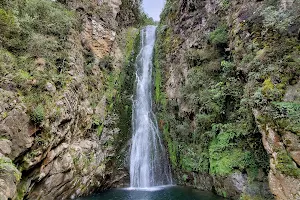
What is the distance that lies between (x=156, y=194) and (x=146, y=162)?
A: 351cm

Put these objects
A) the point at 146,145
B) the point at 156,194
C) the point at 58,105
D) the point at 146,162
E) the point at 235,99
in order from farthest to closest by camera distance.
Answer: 1. the point at 146,145
2. the point at 146,162
3. the point at 156,194
4. the point at 235,99
5. the point at 58,105

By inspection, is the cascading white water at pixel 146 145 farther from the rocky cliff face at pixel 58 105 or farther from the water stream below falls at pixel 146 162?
the rocky cliff face at pixel 58 105

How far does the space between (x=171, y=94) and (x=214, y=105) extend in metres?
5.63

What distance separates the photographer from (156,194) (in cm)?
1246

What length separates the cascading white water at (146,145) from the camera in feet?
50.2

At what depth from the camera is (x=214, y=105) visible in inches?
496

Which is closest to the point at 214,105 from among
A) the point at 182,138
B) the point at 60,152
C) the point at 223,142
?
the point at 223,142

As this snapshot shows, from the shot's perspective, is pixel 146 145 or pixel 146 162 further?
pixel 146 145

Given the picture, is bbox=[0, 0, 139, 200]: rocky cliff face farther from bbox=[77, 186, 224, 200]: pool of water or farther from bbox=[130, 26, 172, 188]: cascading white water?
bbox=[77, 186, 224, 200]: pool of water

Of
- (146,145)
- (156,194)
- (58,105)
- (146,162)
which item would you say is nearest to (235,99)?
(156,194)

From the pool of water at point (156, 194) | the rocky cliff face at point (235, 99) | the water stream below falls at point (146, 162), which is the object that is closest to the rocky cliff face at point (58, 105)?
the water stream below falls at point (146, 162)

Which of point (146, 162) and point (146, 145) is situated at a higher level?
point (146, 145)

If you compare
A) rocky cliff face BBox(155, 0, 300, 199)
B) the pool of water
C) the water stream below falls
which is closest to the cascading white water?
the water stream below falls

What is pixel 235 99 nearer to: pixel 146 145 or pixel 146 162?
pixel 146 145
